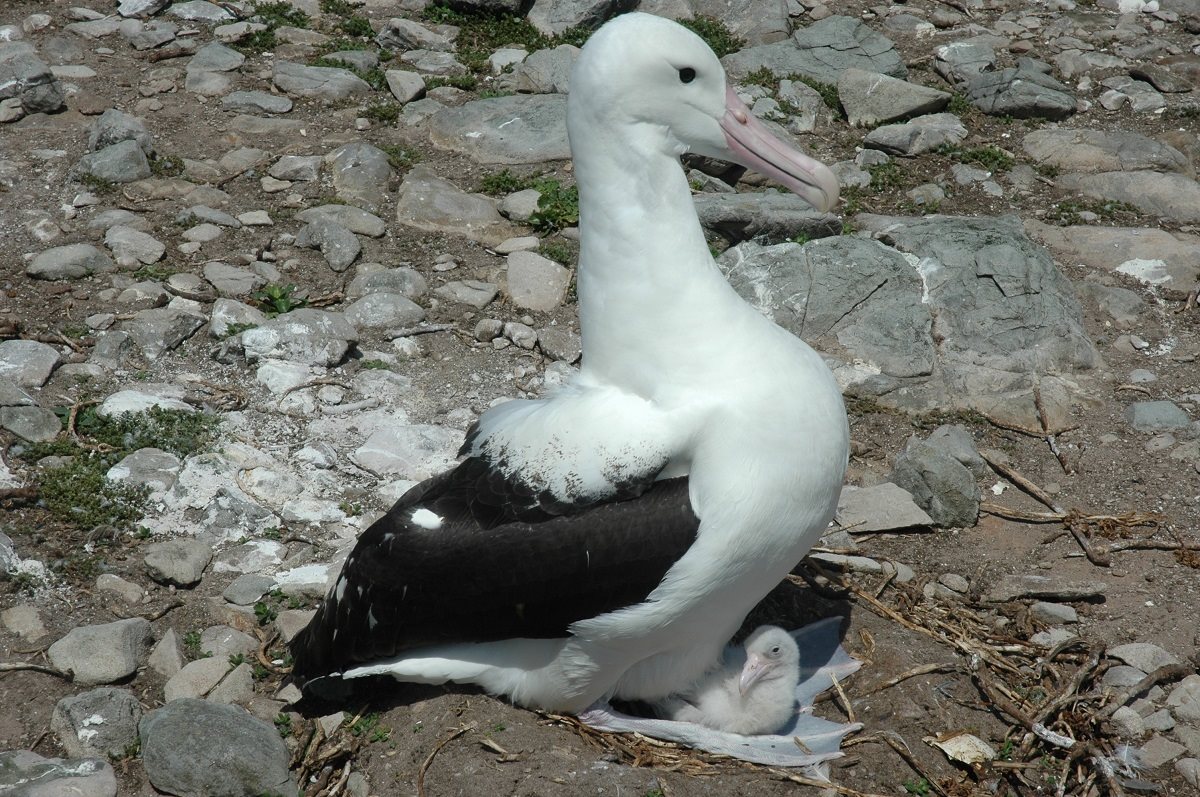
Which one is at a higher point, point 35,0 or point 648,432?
point 648,432

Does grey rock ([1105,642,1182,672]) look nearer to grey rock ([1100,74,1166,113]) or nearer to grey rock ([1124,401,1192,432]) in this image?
grey rock ([1124,401,1192,432])

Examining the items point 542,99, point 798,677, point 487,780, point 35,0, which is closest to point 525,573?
point 487,780

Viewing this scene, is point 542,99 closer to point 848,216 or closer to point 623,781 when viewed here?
point 848,216

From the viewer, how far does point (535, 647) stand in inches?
188

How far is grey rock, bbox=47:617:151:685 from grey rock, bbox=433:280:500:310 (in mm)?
3099

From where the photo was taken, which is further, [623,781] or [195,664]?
[195,664]

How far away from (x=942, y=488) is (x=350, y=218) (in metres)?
4.28

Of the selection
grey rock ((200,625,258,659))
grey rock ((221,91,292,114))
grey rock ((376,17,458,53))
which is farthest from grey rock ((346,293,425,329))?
grey rock ((376,17,458,53))

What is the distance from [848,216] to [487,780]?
17.1 feet

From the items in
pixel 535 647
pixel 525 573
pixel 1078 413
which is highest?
pixel 525 573

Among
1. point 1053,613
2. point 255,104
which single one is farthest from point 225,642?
point 255,104

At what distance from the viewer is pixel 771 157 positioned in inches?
178

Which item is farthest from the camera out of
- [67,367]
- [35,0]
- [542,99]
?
[35,0]

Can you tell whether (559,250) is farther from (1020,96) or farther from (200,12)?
(200,12)
